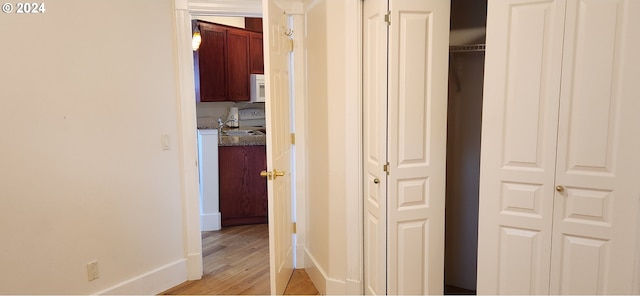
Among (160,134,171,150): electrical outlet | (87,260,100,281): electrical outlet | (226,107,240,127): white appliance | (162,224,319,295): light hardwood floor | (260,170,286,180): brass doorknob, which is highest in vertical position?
(226,107,240,127): white appliance

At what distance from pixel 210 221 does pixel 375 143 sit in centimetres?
256

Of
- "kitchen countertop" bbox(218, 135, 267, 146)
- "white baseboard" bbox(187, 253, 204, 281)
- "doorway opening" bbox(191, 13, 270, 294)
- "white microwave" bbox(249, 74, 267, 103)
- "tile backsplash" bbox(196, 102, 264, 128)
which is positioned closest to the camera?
"white baseboard" bbox(187, 253, 204, 281)

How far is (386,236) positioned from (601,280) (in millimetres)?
1017

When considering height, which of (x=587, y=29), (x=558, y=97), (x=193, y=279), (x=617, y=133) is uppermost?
(x=587, y=29)

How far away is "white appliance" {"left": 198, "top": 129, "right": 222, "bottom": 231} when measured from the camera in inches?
162

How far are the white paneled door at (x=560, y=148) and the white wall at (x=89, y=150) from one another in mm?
2150

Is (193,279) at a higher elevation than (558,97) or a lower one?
lower

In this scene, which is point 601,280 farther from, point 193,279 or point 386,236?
point 193,279

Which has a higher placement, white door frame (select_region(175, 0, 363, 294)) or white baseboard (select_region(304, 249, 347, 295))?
white door frame (select_region(175, 0, 363, 294))

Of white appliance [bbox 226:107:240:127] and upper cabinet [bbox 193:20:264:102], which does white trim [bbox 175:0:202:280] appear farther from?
white appliance [bbox 226:107:240:127]

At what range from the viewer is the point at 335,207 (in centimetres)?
265

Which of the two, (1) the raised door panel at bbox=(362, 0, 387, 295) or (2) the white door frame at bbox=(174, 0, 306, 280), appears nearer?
(1) the raised door panel at bbox=(362, 0, 387, 295)

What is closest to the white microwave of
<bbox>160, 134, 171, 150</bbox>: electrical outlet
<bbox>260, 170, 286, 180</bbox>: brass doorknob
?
<bbox>160, 134, 171, 150</bbox>: electrical outlet

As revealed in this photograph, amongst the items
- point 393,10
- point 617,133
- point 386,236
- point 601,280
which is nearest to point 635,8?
point 617,133
